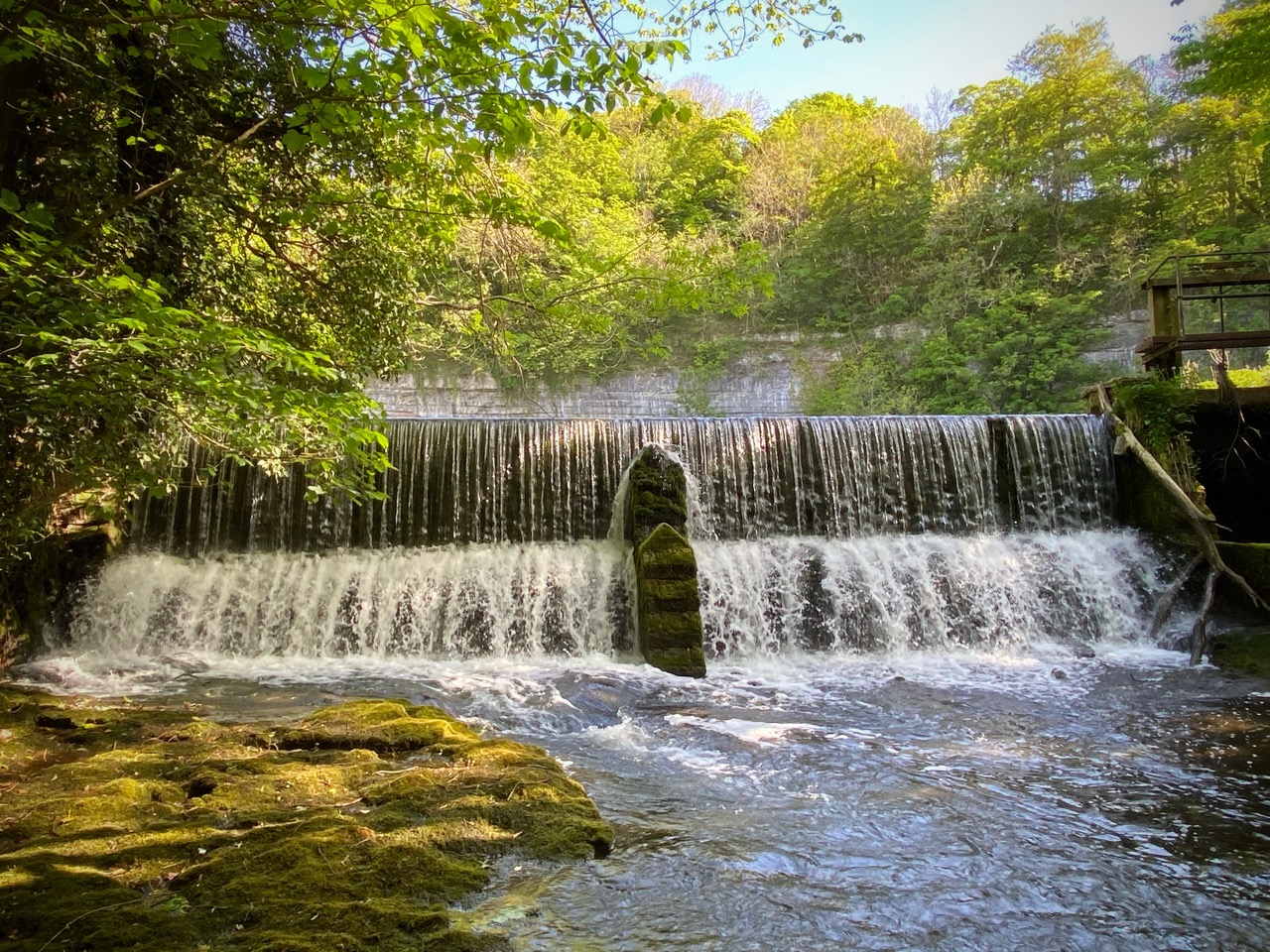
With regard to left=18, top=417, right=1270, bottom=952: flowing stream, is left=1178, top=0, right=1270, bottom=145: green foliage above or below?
above

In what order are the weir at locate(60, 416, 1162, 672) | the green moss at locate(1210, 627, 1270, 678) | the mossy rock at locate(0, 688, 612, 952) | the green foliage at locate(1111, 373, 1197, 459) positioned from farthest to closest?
the green foliage at locate(1111, 373, 1197, 459) → the weir at locate(60, 416, 1162, 672) → the green moss at locate(1210, 627, 1270, 678) → the mossy rock at locate(0, 688, 612, 952)

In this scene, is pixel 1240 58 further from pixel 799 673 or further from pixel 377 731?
pixel 377 731

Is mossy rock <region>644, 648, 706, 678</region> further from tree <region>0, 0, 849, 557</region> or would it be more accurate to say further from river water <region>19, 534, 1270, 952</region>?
tree <region>0, 0, 849, 557</region>

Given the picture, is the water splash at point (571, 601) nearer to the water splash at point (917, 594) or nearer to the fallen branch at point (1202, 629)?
the water splash at point (917, 594)

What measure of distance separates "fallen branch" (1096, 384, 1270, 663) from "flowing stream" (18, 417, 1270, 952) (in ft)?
1.16

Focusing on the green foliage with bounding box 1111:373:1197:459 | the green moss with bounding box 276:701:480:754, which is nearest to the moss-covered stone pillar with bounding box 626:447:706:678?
the green moss with bounding box 276:701:480:754

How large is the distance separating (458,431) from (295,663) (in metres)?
3.76

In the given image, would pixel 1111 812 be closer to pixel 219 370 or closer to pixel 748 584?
pixel 219 370

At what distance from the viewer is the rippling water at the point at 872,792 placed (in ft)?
8.84

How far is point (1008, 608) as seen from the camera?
9.19 metres

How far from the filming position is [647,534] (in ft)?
28.9

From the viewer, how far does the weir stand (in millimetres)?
8672

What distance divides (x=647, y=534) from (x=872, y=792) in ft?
16.3

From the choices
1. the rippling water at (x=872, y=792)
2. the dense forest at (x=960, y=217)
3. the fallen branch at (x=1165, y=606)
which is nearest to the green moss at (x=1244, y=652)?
the rippling water at (x=872, y=792)
